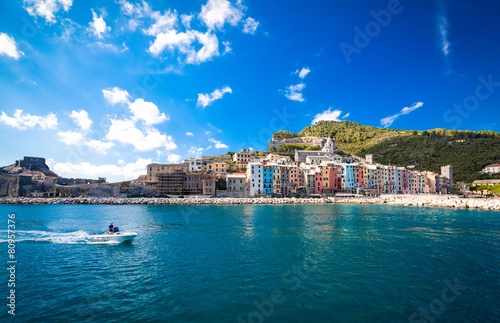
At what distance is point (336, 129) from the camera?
7485 inches

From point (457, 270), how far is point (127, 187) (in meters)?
82.0

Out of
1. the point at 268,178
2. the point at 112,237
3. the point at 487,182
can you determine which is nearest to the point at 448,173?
the point at 487,182

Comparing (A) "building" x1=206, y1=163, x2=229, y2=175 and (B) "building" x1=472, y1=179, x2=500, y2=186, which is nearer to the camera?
(A) "building" x1=206, y1=163, x2=229, y2=175

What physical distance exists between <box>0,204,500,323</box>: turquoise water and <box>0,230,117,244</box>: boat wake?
24cm

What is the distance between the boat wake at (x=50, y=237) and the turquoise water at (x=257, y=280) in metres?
0.24

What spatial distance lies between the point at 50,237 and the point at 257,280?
1914cm

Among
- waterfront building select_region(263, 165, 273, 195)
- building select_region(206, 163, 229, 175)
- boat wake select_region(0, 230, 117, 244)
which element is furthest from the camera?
building select_region(206, 163, 229, 175)

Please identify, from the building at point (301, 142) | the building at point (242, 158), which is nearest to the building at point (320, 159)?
the building at point (242, 158)

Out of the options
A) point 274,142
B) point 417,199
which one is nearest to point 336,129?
point 274,142

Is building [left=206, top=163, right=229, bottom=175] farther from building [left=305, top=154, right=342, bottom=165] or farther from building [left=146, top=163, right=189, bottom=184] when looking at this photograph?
building [left=305, top=154, right=342, bottom=165]

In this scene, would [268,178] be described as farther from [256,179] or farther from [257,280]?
[257,280]

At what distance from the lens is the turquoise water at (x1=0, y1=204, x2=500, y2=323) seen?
8.80m

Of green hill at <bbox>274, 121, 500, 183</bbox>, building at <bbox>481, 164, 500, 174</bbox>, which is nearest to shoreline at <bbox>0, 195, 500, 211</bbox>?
building at <bbox>481, 164, 500, 174</bbox>

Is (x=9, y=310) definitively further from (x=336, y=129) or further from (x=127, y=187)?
(x=336, y=129)
